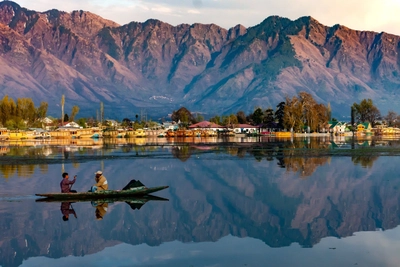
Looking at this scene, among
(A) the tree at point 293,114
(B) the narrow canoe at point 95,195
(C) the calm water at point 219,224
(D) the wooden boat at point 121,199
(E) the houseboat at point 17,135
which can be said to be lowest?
(C) the calm water at point 219,224

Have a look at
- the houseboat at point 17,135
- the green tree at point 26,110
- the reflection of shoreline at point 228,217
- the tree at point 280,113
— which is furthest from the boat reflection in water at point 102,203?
the tree at point 280,113

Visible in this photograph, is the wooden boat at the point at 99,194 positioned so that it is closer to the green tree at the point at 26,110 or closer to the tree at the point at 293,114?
the tree at the point at 293,114

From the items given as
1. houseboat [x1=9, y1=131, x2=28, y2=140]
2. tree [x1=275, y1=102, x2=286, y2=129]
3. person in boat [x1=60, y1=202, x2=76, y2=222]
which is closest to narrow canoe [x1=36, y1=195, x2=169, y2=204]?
person in boat [x1=60, y1=202, x2=76, y2=222]

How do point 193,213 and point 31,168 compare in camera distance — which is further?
point 31,168

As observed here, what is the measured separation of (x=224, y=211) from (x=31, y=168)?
28.2 meters

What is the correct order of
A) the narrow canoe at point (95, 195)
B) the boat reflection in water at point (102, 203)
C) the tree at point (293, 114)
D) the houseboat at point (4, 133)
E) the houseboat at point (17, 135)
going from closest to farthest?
the boat reflection in water at point (102, 203), the narrow canoe at point (95, 195), the houseboat at point (17, 135), the houseboat at point (4, 133), the tree at point (293, 114)

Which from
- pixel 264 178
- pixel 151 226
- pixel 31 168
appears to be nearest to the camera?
pixel 151 226

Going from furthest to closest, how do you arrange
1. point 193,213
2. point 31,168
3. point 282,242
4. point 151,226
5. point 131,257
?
point 31,168 → point 193,213 → point 151,226 → point 282,242 → point 131,257

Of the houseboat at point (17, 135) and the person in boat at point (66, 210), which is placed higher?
the houseboat at point (17, 135)

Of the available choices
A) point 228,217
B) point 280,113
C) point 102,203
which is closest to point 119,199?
point 102,203

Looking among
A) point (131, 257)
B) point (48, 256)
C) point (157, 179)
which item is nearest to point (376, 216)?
point (131, 257)

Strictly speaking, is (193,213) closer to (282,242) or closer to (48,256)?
(282,242)

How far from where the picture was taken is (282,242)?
22859 mm

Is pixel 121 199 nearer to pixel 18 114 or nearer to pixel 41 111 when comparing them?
pixel 18 114
